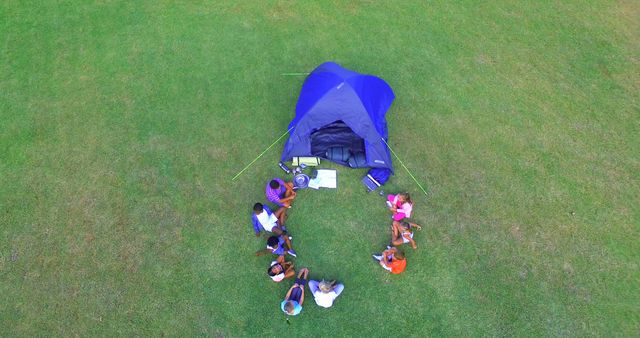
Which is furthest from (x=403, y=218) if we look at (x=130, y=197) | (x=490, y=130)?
(x=130, y=197)

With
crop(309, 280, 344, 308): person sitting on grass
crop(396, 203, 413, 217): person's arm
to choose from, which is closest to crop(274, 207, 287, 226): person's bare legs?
crop(309, 280, 344, 308): person sitting on grass

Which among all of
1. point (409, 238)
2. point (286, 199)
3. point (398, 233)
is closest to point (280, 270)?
point (286, 199)

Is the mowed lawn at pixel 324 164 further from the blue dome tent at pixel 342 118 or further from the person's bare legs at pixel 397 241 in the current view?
the blue dome tent at pixel 342 118

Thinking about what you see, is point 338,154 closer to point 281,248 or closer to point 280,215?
point 280,215

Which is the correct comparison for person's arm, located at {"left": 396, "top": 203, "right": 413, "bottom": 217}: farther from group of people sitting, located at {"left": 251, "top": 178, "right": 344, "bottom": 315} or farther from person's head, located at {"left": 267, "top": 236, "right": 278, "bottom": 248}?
person's head, located at {"left": 267, "top": 236, "right": 278, "bottom": 248}

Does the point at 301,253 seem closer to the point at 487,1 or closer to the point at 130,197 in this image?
the point at 130,197

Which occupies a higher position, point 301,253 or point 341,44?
point 341,44
